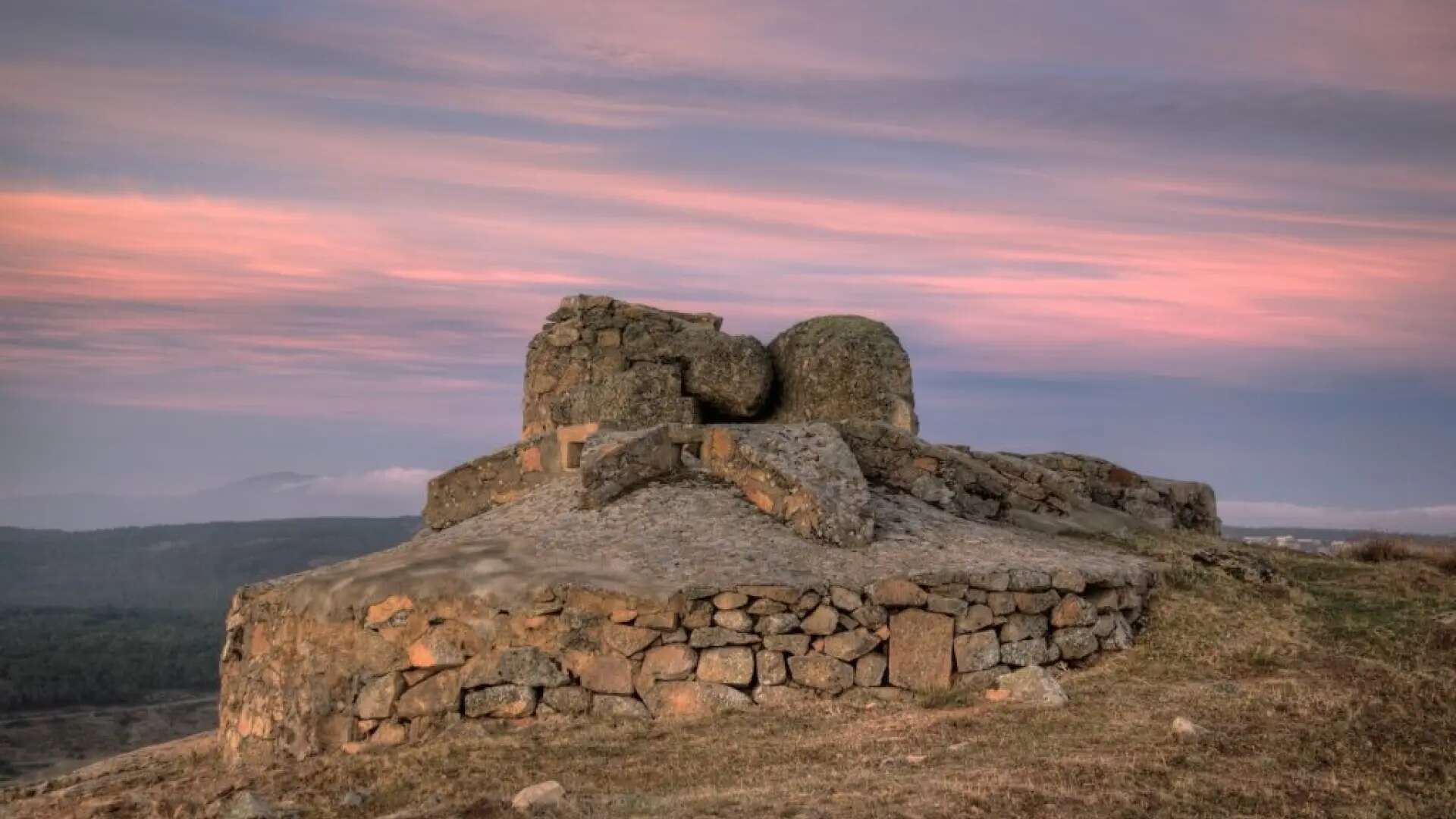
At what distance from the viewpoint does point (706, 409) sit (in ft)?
62.4

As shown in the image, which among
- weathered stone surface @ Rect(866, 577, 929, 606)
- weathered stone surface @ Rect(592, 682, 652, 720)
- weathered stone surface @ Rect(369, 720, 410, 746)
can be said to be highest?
weathered stone surface @ Rect(866, 577, 929, 606)

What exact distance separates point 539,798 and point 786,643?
3462mm

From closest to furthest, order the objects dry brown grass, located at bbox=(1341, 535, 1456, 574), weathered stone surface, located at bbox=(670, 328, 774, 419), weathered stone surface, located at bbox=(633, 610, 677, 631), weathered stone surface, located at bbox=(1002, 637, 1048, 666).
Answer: weathered stone surface, located at bbox=(633, 610, 677, 631)
weathered stone surface, located at bbox=(1002, 637, 1048, 666)
weathered stone surface, located at bbox=(670, 328, 774, 419)
dry brown grass, located at bbox=(1341, 535, 1456, 574)

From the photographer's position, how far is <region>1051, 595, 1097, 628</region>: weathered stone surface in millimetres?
12914

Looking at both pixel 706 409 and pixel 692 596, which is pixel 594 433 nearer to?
pixel 706 409

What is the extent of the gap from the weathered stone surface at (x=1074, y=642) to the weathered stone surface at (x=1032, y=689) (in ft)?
2.63

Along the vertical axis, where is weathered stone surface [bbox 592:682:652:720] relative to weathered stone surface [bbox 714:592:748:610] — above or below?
below

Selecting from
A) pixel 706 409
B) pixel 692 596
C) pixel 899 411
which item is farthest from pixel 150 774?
pixel 899 411

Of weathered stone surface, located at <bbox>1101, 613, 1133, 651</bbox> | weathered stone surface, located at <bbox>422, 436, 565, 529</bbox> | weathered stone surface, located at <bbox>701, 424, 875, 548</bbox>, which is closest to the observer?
weathered stone surface, located at <bbox>1101, 613, 1133, 651</bbox>

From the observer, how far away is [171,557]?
351ft

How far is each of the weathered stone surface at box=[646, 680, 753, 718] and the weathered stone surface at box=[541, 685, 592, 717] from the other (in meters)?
0.53

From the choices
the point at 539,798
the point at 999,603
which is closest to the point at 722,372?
the point at 999,603

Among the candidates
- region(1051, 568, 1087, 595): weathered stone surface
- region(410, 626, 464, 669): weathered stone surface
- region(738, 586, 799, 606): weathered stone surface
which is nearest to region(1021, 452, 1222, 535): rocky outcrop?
region(1051, 568, 1087, 595): weathered stone surface

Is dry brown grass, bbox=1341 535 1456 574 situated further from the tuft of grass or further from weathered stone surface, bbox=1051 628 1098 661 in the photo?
weathered stone surface, bbox=1051 628 1098 661
